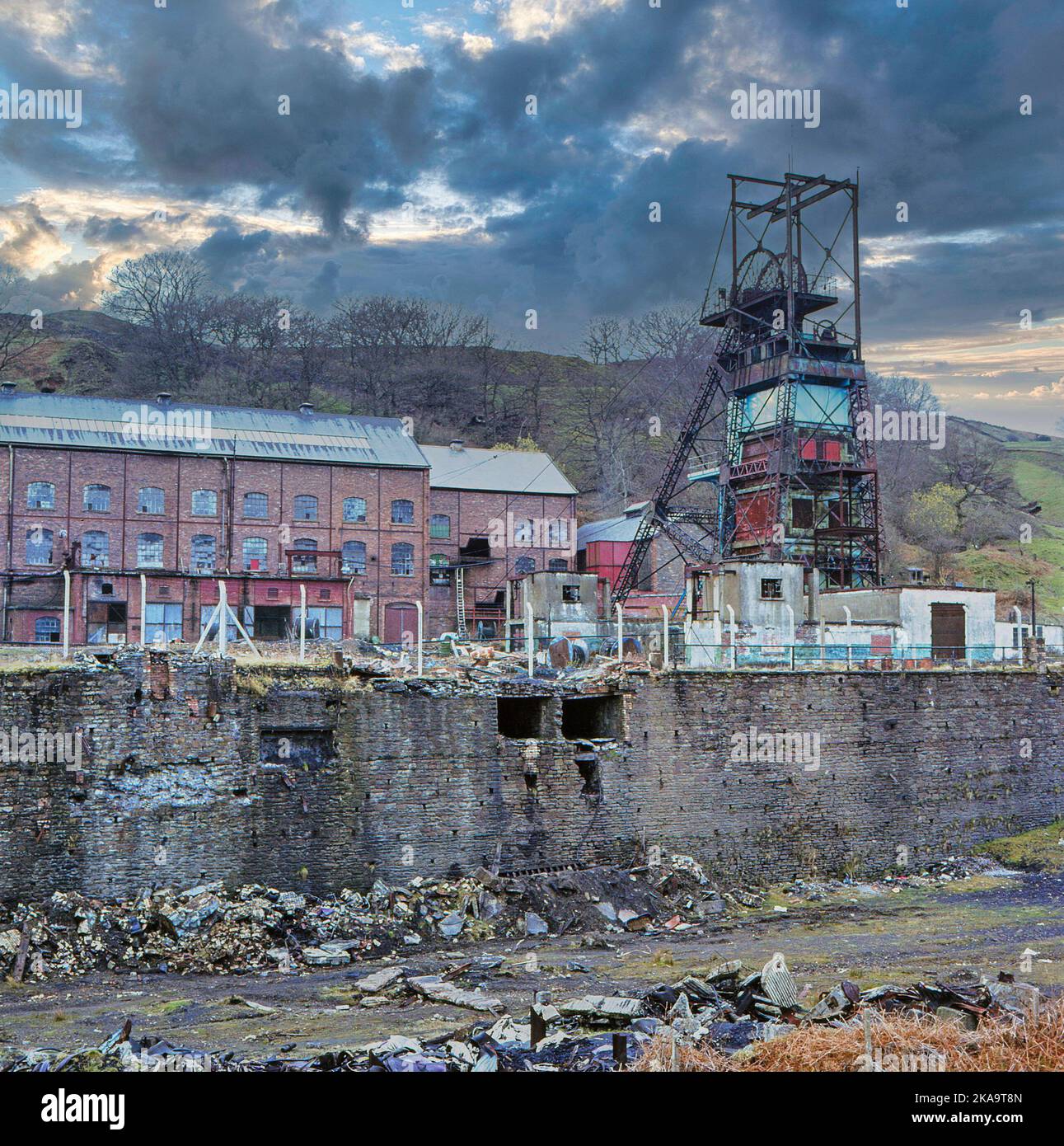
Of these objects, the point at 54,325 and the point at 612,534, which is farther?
the point at 54,325

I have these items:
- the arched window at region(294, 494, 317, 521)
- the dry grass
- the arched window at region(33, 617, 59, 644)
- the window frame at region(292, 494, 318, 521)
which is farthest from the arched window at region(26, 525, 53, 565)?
the dry grass

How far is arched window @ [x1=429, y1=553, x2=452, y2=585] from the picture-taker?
48.8 m

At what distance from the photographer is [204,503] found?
43.6 metres

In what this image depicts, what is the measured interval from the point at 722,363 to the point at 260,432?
19.0 m

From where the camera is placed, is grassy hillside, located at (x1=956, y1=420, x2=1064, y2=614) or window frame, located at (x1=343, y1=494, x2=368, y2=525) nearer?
window frame, located at (x1=343, y1=494, x2=368, y2=525)

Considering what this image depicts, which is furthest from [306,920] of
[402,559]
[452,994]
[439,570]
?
[439,570]

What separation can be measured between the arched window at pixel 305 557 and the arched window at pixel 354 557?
3.92ft

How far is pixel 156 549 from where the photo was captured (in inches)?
1697

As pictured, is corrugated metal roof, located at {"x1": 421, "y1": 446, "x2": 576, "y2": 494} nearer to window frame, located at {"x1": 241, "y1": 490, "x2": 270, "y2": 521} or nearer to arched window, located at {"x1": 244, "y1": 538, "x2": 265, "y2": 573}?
window frame, located at {"x1": 241, "y1": 490, "x2": 270, "y2": 521}

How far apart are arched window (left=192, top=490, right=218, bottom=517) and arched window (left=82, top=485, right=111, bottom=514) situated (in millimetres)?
3108

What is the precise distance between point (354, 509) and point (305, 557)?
9.45 feet

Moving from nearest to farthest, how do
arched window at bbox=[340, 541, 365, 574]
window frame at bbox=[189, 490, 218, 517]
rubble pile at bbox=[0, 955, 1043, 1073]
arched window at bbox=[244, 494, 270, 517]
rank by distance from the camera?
rubble pile at bbox=[0, 955, 1043, 1073] → window frame at bbox=[189, 490, 218, 517] → arched window at bbox=[244, 494, 270, 517] → arched window at bbox=[340, 541, 365, 574]
